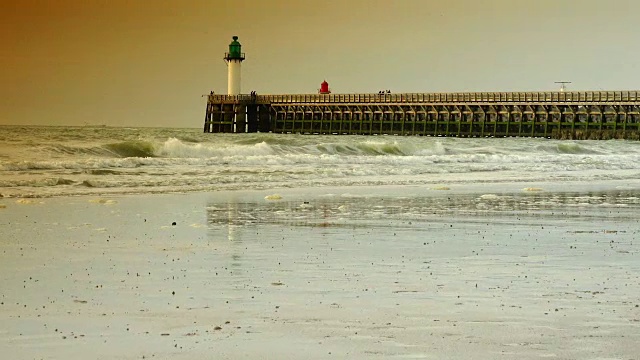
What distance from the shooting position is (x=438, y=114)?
229 ft

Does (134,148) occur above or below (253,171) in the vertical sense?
above

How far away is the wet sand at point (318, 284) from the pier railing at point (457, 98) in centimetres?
4913

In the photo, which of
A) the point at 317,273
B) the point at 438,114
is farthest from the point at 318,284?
the point at 438,114

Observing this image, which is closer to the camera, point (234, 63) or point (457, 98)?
point (457, 98)

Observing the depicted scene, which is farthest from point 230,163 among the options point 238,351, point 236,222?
point 238,351

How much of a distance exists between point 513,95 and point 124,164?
42539mm

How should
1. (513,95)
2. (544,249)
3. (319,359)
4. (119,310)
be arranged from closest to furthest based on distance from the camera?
(319,359)
(119,310)
(544,249)
(513,95)

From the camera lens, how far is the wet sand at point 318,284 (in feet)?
20.2

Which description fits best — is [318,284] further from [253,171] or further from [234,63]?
[234,63]

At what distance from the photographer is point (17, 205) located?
1538 centimetres

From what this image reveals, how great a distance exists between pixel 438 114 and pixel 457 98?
1.78 m

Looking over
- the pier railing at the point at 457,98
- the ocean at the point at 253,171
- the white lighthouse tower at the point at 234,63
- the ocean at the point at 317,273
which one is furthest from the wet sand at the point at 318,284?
the white lighthouse tower at the point at 234,63

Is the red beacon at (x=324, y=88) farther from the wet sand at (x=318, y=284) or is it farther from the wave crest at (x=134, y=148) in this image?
the wet sand at (x=318, y=284)

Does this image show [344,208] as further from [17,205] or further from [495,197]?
[17,205]
